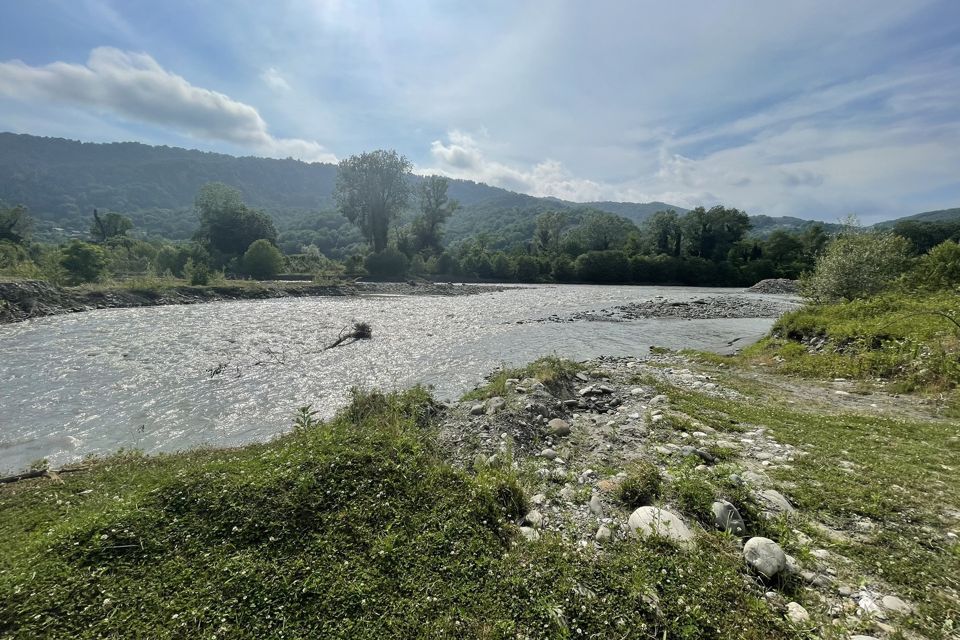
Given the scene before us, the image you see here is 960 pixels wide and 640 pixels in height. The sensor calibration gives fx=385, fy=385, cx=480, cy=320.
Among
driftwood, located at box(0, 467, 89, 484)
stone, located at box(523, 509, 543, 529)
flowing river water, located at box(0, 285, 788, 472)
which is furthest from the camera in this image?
flowing river water, located at box(0, 285, 788, 472)

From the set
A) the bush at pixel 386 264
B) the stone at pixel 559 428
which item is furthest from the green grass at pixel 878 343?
the bush at pixel 386 264

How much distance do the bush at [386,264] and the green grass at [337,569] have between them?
6986cm

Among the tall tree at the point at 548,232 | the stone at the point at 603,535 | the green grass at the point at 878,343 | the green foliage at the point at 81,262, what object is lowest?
the stone at the point at 603,535

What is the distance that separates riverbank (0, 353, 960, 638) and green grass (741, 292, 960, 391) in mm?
5420

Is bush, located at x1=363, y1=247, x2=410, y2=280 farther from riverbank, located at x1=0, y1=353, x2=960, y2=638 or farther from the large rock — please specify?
the large rock

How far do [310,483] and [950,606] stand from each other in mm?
6281

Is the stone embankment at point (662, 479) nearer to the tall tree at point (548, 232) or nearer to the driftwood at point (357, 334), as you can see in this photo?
the driftwood at point (357, 334)

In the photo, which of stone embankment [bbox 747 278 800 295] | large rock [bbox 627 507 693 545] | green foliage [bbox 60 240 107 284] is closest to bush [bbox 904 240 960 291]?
large rock [bbox 627 507 693 545]

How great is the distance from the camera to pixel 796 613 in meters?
3.41

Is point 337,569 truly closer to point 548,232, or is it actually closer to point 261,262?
point 261,262

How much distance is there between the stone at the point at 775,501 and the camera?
494 cm

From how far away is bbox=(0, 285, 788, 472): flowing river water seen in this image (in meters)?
10.3

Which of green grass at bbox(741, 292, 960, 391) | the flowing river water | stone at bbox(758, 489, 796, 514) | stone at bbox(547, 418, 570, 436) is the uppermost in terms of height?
green grass at bbox(741, 292, 960, 391)

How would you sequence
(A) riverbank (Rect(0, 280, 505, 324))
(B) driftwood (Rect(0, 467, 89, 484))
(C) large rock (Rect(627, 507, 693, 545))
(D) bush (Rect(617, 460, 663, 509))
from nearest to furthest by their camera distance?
1. (C) large rock (Rect(627, 507, 693, 545))
2. (D) bush (Rect(617, 460, 663, 509))
3. (B) driftwood (Rect(0, 467, 89, 484))
4. (A) riverbank (Rect(0, 280, 505, 324))
